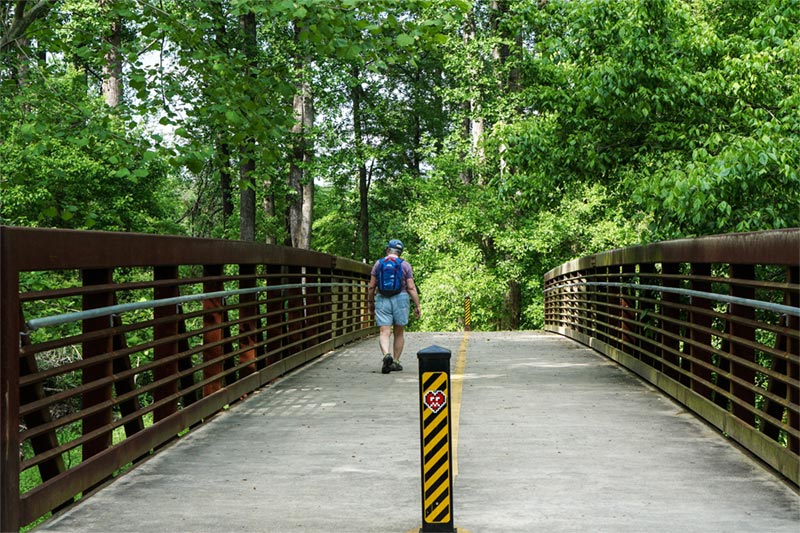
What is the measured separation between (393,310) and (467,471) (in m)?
6.82

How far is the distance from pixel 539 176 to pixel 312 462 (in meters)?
9.46

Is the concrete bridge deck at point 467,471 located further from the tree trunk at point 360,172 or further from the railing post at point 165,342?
the tree trunk at point 360,172

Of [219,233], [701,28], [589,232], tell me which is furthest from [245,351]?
[219,233]

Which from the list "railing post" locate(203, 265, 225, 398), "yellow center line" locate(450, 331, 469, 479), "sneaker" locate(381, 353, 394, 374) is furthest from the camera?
"sneaker" locate(381, 353, 394, 374)

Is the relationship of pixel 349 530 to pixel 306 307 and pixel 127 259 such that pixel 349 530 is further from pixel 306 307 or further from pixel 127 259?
pixel 306 307

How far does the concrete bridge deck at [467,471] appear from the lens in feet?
19.3

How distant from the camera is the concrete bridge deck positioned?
5871mm

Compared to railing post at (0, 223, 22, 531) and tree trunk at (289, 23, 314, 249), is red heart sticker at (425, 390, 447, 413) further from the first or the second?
tree trunk at (289, 23, 314, 249)

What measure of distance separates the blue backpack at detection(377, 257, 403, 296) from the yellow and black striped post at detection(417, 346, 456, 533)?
8.18m

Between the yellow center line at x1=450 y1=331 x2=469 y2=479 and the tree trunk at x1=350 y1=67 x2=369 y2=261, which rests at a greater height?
the tree trunk at x1=350 y1=67 x2=369 y2=261

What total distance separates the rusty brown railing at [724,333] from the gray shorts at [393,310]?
9.67 ft

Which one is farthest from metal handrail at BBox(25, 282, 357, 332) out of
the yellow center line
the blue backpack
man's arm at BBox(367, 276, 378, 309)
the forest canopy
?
man's arm at BBox(367, 276, 378, 309)

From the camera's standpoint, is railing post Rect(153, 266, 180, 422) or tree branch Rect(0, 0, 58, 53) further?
tree branch Rect(0, 0, 58, 53)

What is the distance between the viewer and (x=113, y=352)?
704cm
